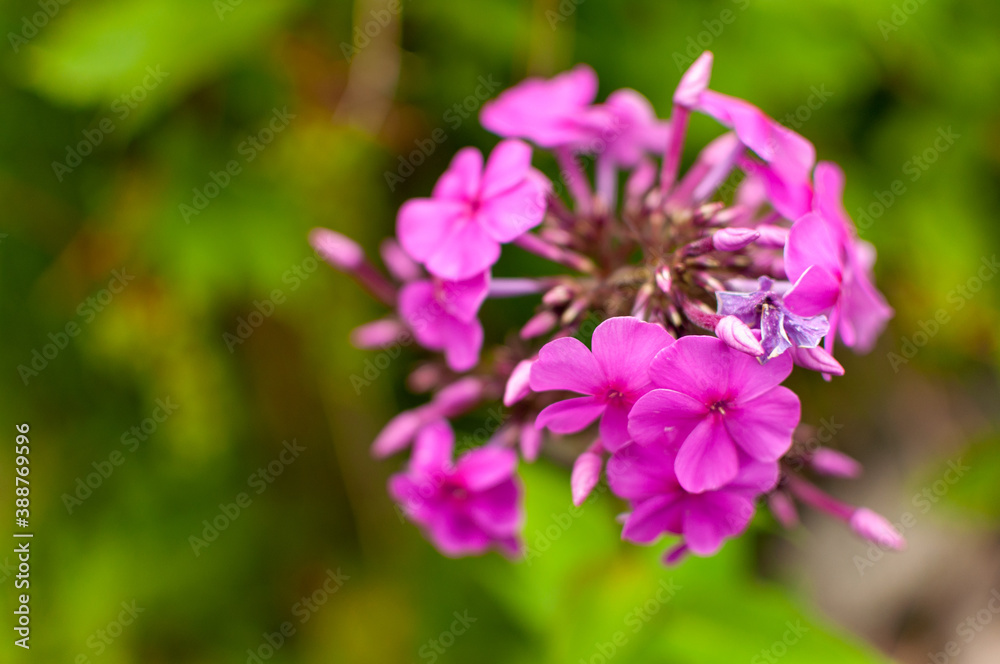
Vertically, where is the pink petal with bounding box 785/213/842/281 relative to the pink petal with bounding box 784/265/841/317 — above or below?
above

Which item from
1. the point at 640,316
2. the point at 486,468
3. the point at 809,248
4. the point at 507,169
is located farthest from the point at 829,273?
the point at 486,468

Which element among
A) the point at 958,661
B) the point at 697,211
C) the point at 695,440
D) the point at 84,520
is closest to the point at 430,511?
the point at 695,440

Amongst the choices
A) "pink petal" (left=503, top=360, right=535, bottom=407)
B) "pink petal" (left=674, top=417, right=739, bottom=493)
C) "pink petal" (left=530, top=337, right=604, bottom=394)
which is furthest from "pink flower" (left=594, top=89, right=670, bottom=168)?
"pink petal" (left=674, top=417, right=739, bottom=493)

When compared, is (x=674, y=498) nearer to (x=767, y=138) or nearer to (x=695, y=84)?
(x=767, y=138)

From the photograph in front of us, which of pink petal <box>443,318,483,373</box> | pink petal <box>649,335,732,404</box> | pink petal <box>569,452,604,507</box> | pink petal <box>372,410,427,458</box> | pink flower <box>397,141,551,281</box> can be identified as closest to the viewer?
pink petal <box>649,335,732,404</box>

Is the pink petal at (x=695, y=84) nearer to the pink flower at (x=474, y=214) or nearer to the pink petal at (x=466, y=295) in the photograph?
the pink flower at (x=474, y=214)

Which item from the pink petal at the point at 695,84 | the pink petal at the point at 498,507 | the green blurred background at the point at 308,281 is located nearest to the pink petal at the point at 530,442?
the pink petal at the point at 498,507

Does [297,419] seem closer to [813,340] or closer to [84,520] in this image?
[84,520]

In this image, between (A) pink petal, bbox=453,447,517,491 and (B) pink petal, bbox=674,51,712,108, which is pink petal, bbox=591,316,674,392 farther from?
(B) pink petal, bbox=674,51,712,108
